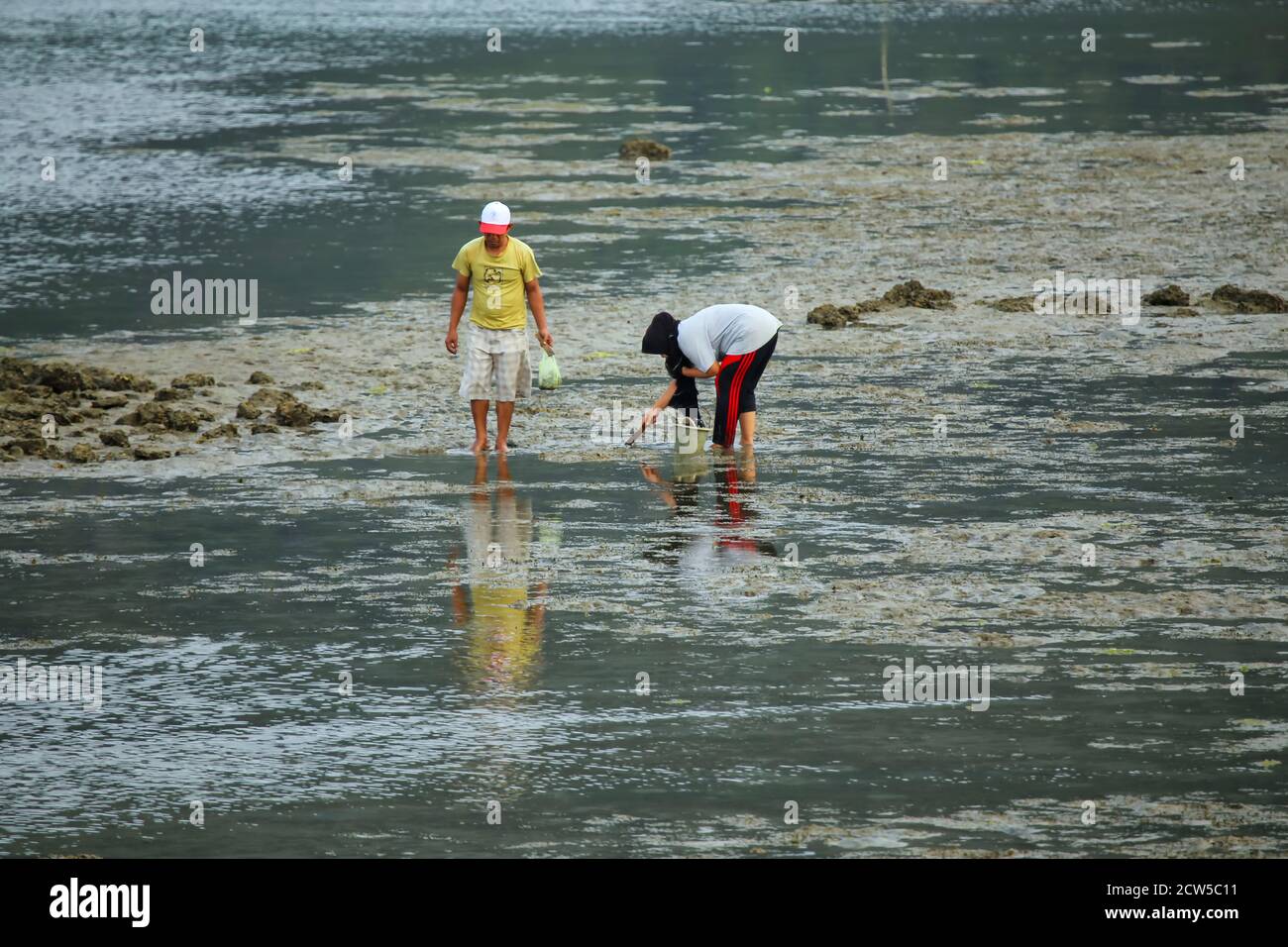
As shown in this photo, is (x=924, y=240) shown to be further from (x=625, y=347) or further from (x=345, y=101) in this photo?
(x=345, y=101)

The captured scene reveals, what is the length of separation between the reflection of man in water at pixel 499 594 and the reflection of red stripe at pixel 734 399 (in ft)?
5.46

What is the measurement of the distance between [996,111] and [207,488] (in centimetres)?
2252

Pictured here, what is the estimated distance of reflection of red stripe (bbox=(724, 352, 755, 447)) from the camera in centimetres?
1451

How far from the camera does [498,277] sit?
583 inches

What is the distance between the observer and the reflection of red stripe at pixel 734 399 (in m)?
14.5

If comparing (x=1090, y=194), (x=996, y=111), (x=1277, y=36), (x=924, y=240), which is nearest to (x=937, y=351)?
(x=924, y=240)

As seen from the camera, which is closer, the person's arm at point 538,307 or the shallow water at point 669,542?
the shallow water at point 669,542

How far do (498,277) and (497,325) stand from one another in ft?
1.12

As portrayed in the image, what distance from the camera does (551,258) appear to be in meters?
22.6
